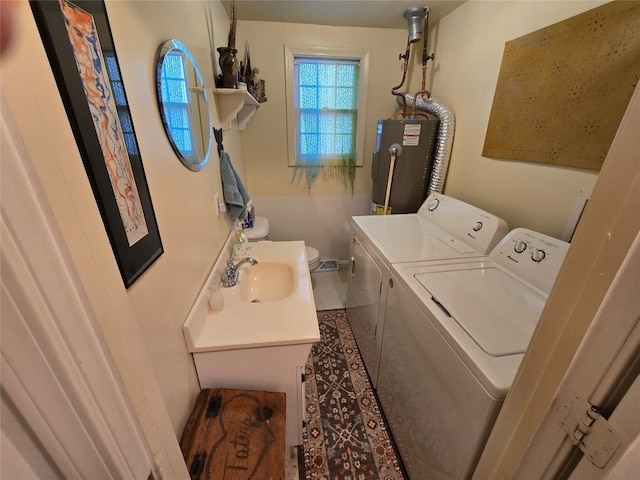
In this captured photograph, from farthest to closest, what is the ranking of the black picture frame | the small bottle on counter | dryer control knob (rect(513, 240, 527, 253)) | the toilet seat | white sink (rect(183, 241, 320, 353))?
1. the toilet seat
2. the small bottle on counter
3. dryer control knob (rect(513, 240, 527, 253))
4. white sink (rect(183, 241, 320, 353))
5. the black picture frame

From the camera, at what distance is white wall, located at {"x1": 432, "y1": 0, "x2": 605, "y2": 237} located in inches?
52.4

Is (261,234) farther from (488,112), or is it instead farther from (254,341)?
(488,112)

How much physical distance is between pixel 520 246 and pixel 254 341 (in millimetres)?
1320

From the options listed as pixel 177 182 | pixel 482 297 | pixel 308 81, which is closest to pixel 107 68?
pixel 177 182

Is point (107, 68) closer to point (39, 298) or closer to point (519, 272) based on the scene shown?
point (39, 298)

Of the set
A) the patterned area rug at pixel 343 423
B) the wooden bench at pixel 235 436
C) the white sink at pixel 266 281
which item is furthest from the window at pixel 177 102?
the patterned area rug at pixel 343 423

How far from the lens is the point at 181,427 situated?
36.9 inches

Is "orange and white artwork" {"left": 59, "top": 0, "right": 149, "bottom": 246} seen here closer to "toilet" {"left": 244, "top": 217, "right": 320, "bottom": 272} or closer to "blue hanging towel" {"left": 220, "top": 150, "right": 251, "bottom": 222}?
"blue hanging towel" {"left": 220, "top": 150, "right": 251, "bottom": 222}

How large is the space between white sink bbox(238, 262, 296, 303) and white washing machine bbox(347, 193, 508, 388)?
0.51 metres

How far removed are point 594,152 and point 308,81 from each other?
2.09 meters

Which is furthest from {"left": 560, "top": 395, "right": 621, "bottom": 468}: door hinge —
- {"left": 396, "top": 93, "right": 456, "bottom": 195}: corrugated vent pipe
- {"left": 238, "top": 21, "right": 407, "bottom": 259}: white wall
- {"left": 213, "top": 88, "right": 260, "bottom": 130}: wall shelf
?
{"left": 238, "top": 21, "right": 407, "bottom": 259}: white wall

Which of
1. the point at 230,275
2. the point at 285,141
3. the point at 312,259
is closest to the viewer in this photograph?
the point at 230,275

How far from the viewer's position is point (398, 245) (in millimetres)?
1573

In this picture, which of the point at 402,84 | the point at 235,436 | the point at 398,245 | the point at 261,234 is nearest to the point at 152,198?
the point at 235,436
